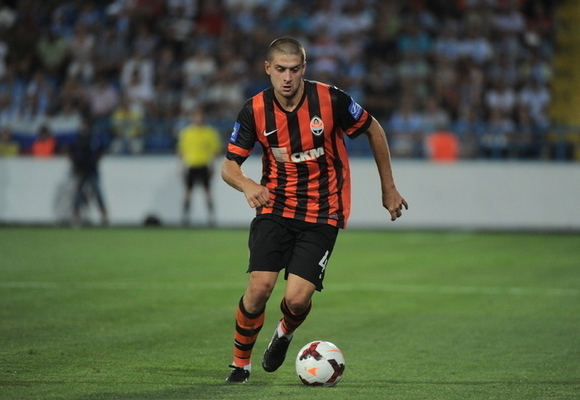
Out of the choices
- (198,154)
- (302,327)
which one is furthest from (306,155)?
(198,154)

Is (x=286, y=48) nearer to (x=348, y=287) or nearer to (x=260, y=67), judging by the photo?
(x=348, y=287)

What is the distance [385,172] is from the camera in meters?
6.09

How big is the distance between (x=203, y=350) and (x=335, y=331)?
139 cm

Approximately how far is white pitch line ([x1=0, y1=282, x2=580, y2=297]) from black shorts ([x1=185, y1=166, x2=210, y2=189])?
8.30m

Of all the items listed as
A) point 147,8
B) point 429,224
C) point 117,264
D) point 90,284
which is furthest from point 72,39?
point 90,284

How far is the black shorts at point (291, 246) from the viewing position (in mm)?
5957

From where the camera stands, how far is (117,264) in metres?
12.7

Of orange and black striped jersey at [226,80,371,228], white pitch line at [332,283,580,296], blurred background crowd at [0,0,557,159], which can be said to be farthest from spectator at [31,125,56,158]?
orange and black striped jersey at [226,80,371,228]

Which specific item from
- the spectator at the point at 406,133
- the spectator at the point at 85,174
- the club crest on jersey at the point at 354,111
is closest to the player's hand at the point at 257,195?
the club crest on jersey at the point at 354,111

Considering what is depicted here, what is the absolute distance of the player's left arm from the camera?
6039mm

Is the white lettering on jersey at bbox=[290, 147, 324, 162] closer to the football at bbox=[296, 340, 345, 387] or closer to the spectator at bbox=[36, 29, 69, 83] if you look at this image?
the football at bbox=[296, 340, 345, 387]

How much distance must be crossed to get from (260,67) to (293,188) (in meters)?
15.5

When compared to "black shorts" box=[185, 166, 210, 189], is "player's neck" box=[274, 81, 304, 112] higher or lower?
higher

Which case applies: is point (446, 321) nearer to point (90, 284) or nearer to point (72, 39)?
point (90, 284)
